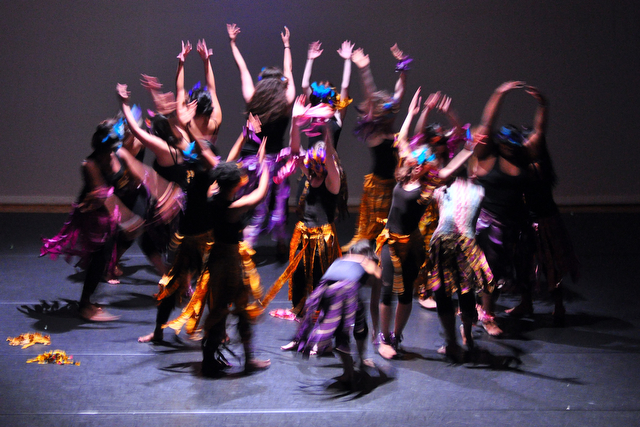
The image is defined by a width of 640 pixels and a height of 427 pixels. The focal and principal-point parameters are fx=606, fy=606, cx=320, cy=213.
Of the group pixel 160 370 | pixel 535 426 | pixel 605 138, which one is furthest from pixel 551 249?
pixel 605 138

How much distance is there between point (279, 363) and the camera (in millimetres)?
3137

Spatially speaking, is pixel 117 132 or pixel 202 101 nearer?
pixel 117 132

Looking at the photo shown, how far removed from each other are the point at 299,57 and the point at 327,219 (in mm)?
3414

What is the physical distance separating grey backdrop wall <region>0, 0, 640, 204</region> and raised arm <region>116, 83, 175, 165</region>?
2727 mm

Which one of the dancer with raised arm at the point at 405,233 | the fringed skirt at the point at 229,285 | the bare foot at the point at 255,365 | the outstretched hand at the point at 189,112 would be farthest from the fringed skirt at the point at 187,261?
the dancer with raised arm at the point at 405,233

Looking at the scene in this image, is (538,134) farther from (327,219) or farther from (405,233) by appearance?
(327,219)

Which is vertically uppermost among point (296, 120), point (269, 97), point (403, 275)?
point (269, 97)

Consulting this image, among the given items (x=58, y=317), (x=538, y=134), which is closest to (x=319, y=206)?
(x=538, y=134)

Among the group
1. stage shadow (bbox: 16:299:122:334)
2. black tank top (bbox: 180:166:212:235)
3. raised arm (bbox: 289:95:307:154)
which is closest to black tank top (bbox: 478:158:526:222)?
raised arm (bbox: 289:95:307:154)

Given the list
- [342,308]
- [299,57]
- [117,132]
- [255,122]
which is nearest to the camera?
[342,308]

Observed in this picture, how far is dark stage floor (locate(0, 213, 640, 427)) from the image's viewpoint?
264 centimetres

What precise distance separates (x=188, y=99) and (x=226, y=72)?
232cm

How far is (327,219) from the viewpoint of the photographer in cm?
325

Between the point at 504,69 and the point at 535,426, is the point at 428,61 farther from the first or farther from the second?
the point at 535,426
